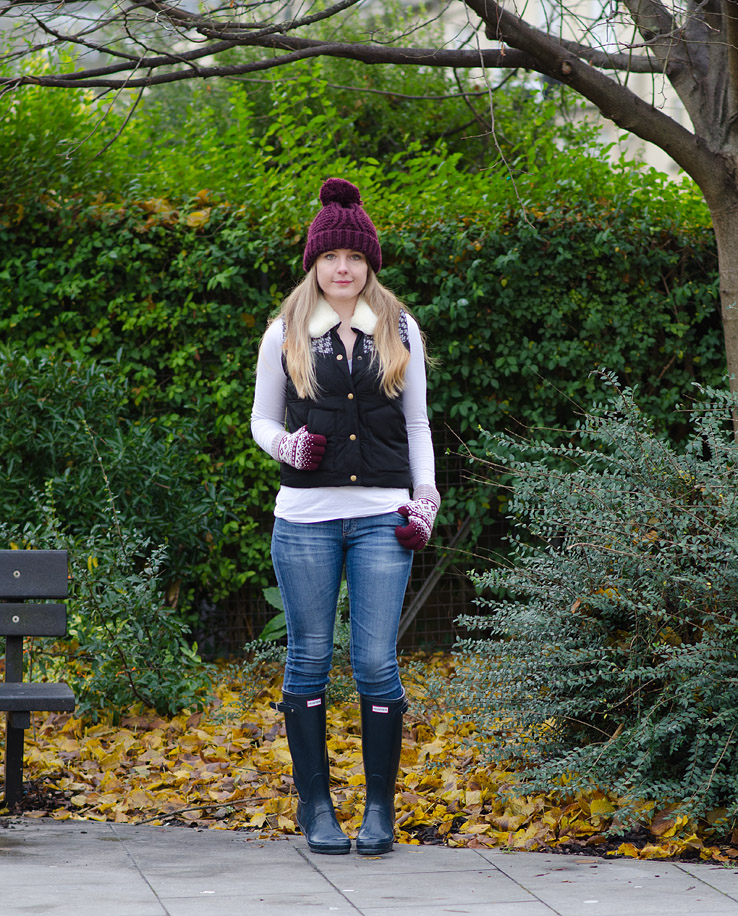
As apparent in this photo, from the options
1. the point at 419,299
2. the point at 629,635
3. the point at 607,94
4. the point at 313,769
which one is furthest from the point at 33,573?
the point at 607,94

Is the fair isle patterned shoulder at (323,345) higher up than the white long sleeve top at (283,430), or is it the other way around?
the fair isle patterned shoulder at (323,345)

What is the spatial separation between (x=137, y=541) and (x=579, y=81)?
3130 mm

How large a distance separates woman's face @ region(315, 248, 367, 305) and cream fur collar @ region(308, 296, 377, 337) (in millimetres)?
53

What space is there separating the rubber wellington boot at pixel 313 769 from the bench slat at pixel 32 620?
1153 millimetres

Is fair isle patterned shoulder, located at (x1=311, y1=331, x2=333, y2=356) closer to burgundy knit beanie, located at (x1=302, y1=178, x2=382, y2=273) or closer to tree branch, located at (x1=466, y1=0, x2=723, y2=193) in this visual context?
burgundy knit beanie, located at (x1=302, y1=178, x2=382, y2=273)

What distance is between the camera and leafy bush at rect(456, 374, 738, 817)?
350 cm

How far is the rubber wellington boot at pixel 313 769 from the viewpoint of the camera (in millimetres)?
3438

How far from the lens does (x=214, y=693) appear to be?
5.77m

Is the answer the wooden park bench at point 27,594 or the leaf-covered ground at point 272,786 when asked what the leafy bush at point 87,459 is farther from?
the wooden park bench at point 27,594

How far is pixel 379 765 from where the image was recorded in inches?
135

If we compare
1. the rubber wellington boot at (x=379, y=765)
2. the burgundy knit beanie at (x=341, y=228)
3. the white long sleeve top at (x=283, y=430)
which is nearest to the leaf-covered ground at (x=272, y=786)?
the rubber wellington boot at (x=379, y=765)

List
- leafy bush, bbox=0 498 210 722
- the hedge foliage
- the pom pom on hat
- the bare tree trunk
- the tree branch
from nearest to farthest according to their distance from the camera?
the pom pom on hat < the tree branch < leafy bush, bbox=0 498 210 722 < the bare tree trunk < the hedge foliage

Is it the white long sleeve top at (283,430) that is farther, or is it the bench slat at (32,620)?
the bench slat at (32,620)

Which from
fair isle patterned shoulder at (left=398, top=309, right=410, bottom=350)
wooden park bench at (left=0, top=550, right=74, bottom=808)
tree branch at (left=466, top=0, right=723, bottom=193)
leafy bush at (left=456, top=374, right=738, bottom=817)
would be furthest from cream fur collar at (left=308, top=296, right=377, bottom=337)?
tree branch at (left=466, top=0, right=723, bottom=193)
